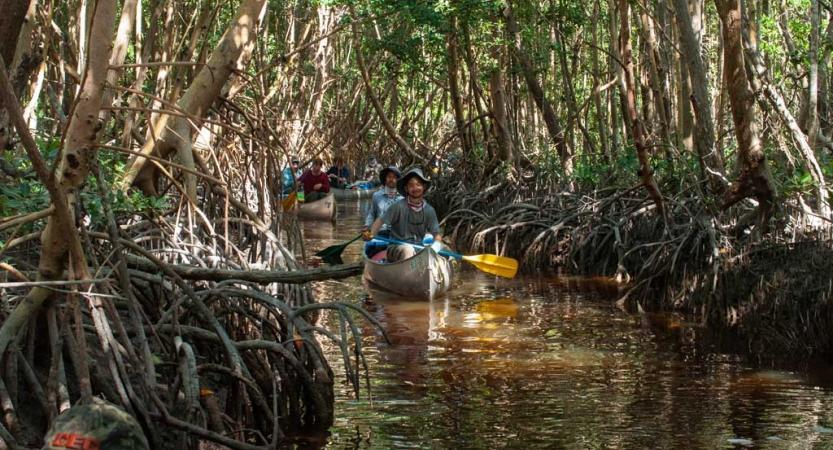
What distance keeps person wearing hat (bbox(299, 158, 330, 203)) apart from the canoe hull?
27.0ft

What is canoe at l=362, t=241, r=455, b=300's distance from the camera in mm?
10453

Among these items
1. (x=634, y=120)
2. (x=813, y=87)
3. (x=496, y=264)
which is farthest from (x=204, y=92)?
(x=813, y=87)

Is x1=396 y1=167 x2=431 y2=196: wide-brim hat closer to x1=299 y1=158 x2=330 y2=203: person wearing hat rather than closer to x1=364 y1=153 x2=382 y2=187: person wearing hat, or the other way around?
x1=299 y1=158 x2=330 y2=203: person wearing hat

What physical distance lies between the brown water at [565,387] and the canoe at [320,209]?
8.67 m

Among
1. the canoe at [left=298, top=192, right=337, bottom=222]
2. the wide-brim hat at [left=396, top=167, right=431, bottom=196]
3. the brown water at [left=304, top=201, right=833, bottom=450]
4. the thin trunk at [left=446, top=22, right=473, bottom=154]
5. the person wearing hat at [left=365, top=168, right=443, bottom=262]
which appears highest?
the thin trunk at [left=446, top=22, right=473, bottom=154]

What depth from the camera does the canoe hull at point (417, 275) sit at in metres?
10.5

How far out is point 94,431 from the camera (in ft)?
9.67

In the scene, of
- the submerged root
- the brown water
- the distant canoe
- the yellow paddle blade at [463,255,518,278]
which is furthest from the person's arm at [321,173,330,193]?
the brown water

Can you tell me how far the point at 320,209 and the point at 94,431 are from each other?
16070 mm

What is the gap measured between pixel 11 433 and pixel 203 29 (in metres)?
6.02

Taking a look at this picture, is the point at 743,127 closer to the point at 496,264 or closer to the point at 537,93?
the point at 496,264

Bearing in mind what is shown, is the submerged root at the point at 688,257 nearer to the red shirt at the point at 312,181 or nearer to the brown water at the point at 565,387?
the brown water at the point at 565,387

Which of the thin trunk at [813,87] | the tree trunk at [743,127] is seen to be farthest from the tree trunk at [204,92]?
the thin trunk at [813,87]

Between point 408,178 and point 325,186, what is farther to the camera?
point 325,186
